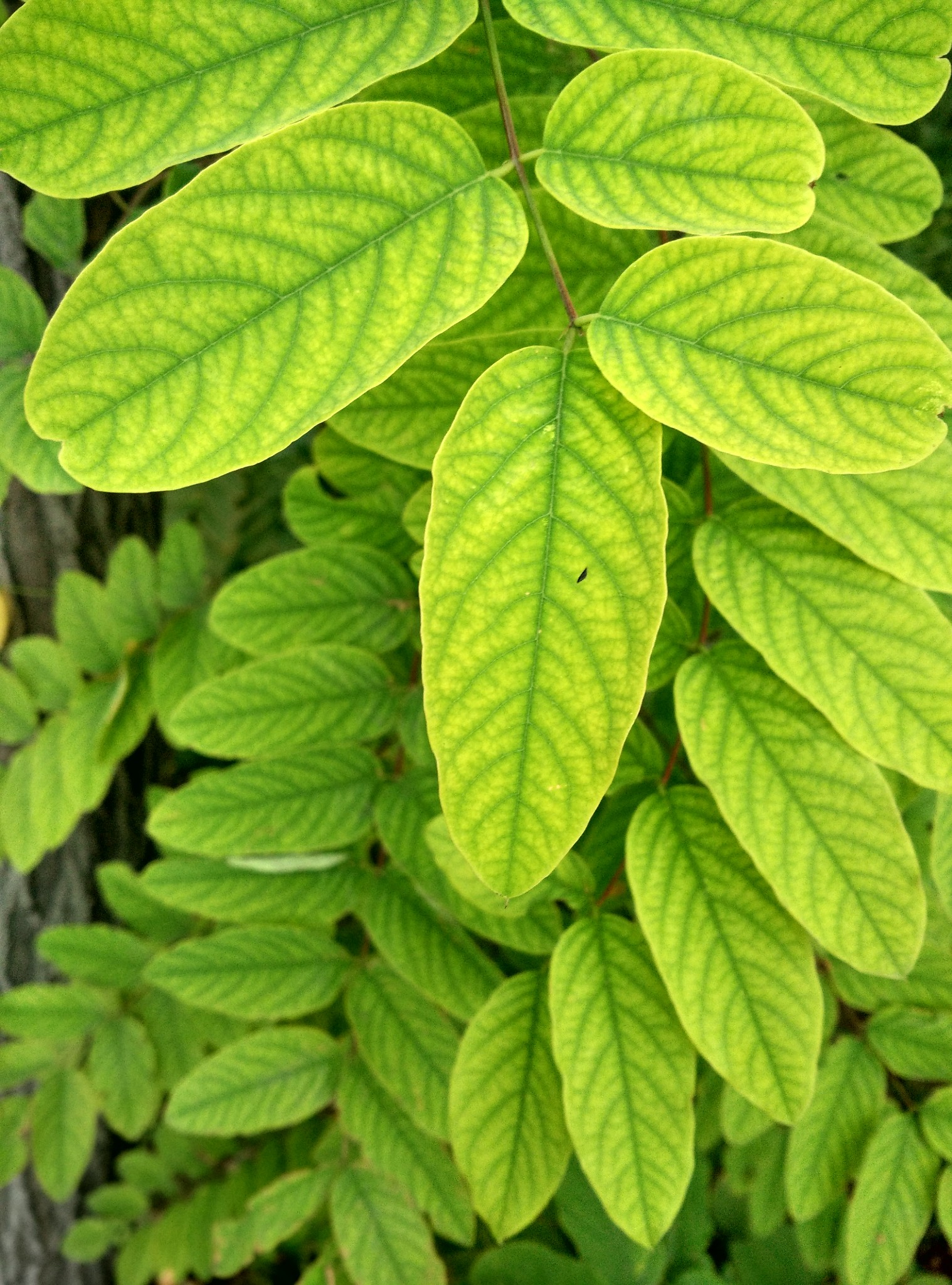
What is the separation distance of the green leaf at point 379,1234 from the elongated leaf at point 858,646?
0.83 metres

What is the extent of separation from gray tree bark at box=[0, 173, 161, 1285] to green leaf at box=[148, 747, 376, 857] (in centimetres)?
63

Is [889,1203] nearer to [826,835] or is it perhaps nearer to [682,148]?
[826,835]

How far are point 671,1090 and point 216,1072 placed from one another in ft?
1.99

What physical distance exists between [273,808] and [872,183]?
2.88 feet

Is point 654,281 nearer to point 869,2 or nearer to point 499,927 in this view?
point 869,2

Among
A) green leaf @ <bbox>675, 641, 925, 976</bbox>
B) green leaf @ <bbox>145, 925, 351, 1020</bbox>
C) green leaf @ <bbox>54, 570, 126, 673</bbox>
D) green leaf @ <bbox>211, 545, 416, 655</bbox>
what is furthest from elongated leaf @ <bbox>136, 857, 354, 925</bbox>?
green leaf @ <bbox>675, 641, 925, 976</bbox>

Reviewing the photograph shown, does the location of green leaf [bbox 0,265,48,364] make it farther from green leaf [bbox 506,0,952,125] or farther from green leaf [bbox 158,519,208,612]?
green leaf [bbox 506,0,952,125]

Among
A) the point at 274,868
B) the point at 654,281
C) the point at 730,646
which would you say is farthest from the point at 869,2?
the point at 274,868

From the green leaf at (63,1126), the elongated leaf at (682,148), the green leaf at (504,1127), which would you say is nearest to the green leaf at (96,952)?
the green leaf at (63,1126)

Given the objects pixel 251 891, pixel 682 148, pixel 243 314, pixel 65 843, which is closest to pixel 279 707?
pixel 251 891

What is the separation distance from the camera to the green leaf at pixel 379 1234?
1104 millimetres

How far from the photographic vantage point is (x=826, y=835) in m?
0.75

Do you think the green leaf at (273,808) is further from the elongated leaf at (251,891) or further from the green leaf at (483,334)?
the green leaf at (483,334)

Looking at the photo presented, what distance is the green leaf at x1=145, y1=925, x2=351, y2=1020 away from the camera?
1.10 meters
